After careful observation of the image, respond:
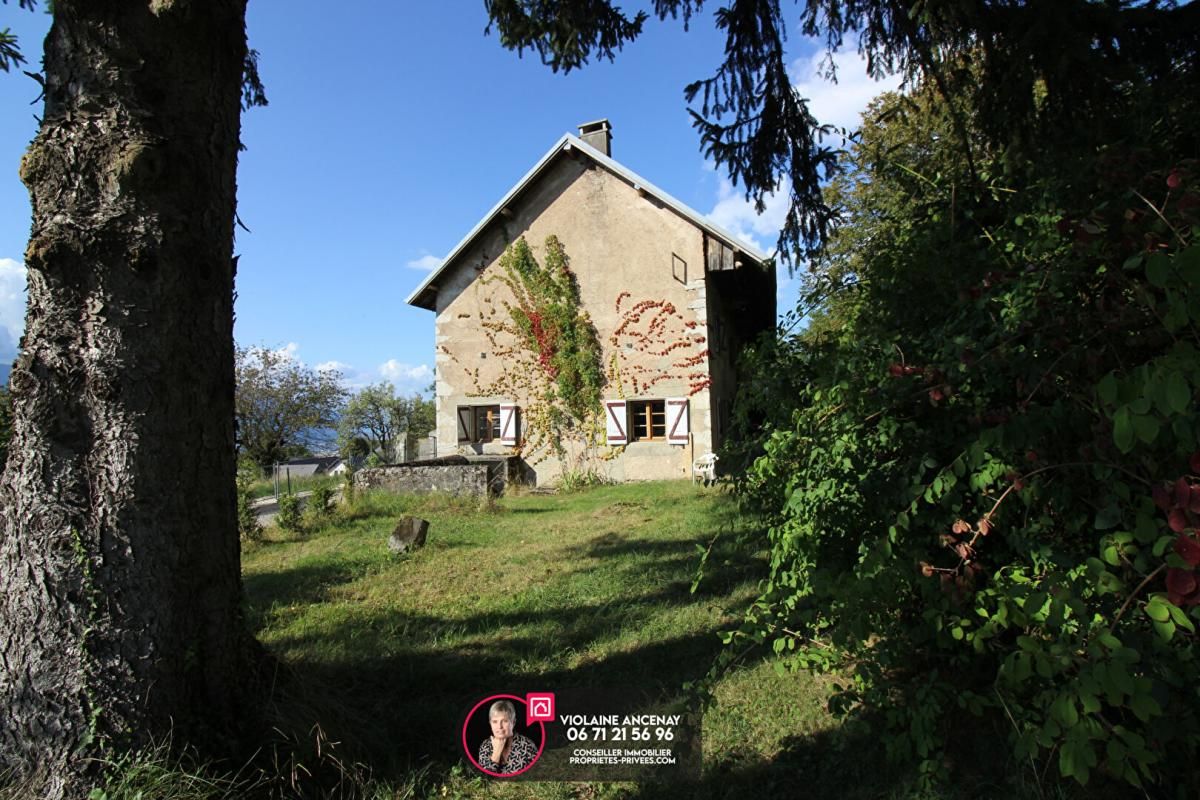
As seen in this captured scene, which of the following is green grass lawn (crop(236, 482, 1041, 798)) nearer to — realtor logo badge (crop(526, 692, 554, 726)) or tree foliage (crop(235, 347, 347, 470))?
realtor logo badge (crop(526, 692, 554, 726))

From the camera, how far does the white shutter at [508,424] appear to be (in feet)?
52.0

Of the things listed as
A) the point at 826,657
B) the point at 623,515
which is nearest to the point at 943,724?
the point at 826,657

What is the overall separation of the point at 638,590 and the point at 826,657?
284cm

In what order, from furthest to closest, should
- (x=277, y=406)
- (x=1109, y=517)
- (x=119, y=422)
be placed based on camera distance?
(x=277, y=406) → (x=119, y=422) → (x=1109, y=517)

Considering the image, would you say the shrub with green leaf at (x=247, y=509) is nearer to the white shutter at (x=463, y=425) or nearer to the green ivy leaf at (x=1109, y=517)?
the white shutter at (x=463, y=425)

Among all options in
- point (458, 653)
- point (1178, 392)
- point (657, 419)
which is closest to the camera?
point (1178, 392)

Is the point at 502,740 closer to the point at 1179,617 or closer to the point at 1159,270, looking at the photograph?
the point at 1179,617

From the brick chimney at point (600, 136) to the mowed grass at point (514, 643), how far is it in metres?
12.0

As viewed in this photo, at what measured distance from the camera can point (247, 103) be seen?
4777 mm

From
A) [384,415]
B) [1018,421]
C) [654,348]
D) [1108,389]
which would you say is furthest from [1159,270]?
[384,415]

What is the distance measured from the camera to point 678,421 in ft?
48.7

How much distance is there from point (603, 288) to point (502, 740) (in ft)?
44.3

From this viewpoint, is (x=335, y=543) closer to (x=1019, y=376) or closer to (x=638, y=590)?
(x=638, y=590)

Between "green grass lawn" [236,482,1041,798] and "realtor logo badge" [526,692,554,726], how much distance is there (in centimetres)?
27
